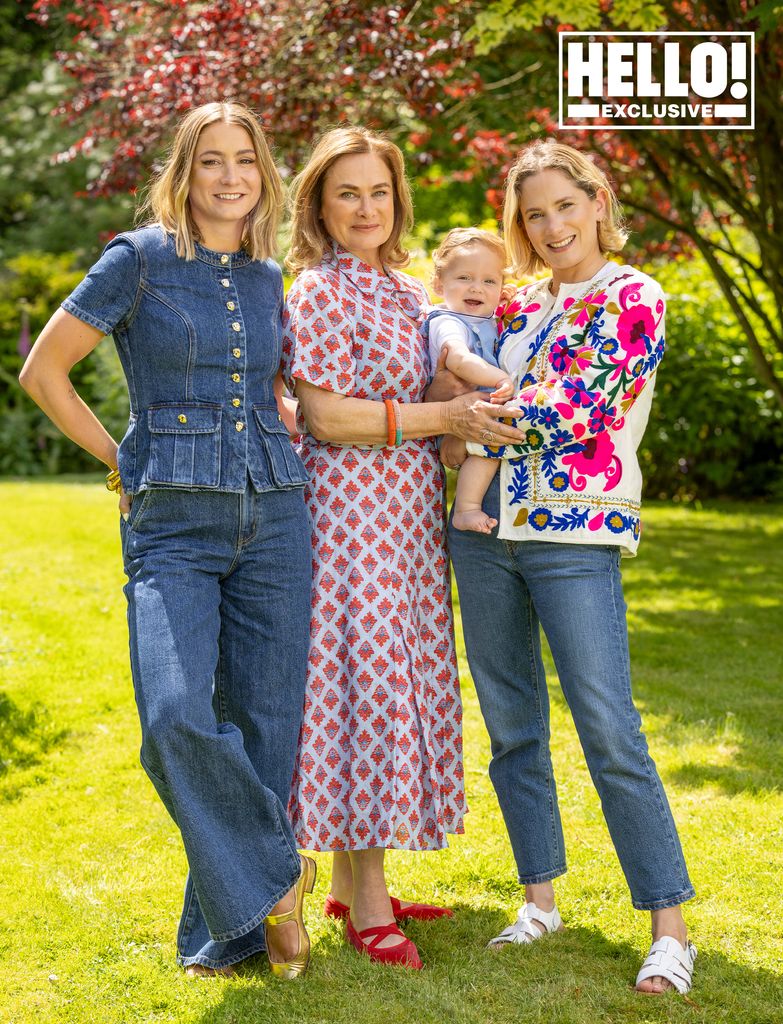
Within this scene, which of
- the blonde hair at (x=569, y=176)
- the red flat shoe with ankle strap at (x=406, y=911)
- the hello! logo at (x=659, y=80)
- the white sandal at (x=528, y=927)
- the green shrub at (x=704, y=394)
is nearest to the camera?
the blonde hair at (x=569, y=176)

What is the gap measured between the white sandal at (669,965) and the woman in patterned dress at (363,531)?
0.53 metres

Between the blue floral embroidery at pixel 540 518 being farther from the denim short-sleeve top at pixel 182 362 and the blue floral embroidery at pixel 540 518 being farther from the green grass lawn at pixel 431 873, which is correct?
the green grass lawn at pixel 431 873

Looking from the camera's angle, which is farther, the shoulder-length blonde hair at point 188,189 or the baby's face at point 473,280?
the baby's face at point 473,280

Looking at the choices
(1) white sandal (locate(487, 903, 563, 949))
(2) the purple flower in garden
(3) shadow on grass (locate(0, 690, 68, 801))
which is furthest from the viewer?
(2) the purple flower in garden

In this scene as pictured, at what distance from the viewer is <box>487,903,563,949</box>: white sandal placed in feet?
9.38

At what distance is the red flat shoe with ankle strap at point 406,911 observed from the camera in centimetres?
305

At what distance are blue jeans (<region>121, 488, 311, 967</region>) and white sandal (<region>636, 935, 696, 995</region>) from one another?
2.67ft

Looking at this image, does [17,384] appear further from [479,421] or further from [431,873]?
[479,421]

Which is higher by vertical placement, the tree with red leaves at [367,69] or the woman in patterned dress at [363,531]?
the tree with red leaves at [367,69]

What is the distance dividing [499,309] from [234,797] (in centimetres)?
132

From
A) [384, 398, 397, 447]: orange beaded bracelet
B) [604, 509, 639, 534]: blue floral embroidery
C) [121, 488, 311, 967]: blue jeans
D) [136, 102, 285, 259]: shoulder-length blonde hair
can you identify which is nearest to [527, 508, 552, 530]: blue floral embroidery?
[604, 509, 639, 534]: blue floral embroidery

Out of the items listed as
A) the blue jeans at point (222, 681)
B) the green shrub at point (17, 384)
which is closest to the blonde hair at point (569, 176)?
the blue jeans at point (222, 681)

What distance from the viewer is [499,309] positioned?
292cm

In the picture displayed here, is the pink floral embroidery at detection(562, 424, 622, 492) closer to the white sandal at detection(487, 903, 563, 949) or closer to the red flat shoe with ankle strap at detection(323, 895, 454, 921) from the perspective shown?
the white sandal at detection(487, 903, 563, 949)
